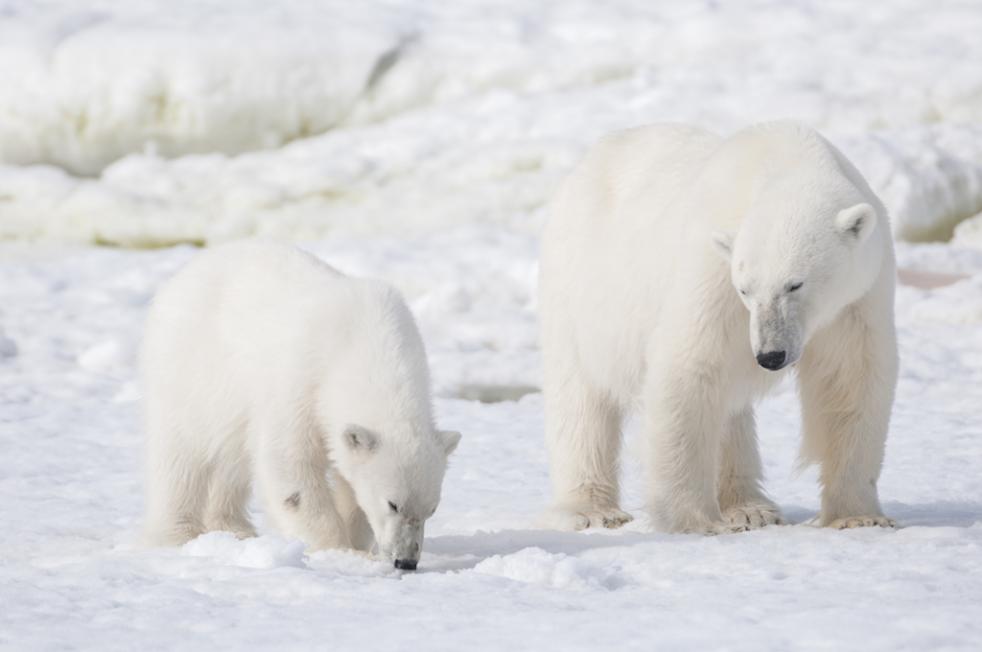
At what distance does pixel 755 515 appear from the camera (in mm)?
4652

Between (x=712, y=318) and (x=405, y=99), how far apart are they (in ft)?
29.9

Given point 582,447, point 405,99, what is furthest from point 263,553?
point 405,99

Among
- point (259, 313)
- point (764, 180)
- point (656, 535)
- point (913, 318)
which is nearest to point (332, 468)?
point (259, 313)

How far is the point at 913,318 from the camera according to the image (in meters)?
8.30

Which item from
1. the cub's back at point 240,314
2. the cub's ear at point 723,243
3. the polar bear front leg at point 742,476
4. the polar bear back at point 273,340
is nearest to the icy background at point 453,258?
the polar bear front leg at point 742,476

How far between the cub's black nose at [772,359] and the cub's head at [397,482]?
88 centimetres

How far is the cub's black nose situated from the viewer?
3.82m

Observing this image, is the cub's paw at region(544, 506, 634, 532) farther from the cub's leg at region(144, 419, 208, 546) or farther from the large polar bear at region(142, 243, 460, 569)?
the cub's leg at region(144, 419, 208, 546)

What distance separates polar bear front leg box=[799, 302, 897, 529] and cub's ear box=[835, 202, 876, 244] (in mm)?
315

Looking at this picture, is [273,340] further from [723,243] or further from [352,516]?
[723,243]

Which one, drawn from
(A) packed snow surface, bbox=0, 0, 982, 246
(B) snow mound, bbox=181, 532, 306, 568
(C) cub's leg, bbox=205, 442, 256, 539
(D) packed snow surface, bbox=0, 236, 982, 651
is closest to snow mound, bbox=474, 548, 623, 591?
(D) packed snow surface, bbox=0, 236, 982, 651

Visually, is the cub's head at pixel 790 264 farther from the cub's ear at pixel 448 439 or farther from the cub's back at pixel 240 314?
the cub's back at pixel 240 314

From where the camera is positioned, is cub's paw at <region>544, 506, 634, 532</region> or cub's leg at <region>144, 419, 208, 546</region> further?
cub's paw at <region>544, 506, 634, 532</region>

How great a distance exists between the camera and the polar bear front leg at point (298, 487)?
4023mm
